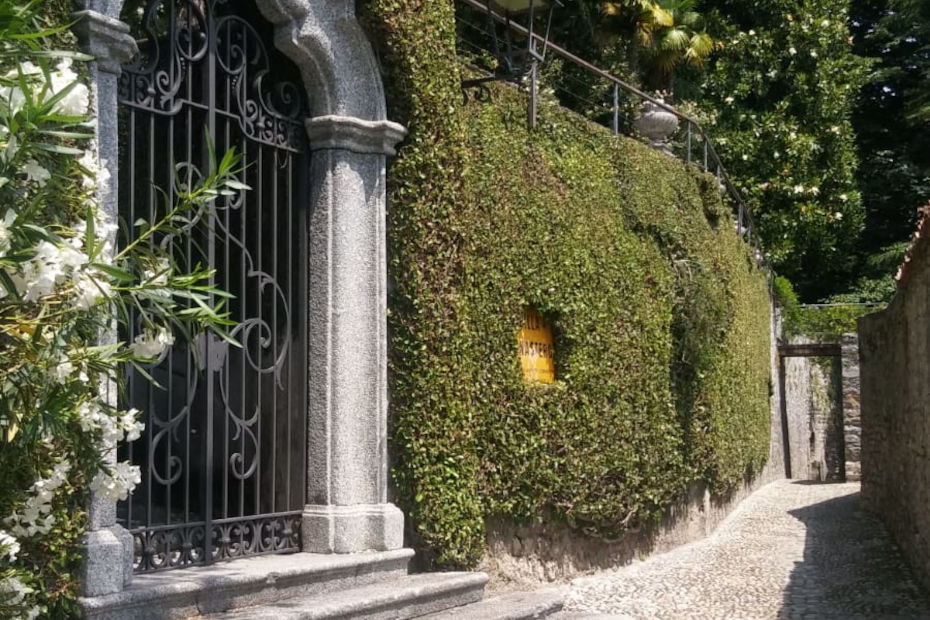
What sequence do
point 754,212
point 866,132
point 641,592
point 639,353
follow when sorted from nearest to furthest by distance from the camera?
1. point 641,592
2. point 639,353
3. point 754,212
4. point 866,132

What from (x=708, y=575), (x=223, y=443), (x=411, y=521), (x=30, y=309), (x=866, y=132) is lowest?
(x=708, y=575)

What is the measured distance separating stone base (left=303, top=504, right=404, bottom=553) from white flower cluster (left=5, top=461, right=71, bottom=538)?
251 cm

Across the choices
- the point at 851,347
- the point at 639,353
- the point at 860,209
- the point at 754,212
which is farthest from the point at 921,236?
the point at 860,209

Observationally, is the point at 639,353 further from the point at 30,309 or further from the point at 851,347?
the point at 851,347

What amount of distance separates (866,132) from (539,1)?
22799mm

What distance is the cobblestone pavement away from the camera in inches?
310

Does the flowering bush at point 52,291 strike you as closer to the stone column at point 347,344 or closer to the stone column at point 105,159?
the stone column at point 105,159

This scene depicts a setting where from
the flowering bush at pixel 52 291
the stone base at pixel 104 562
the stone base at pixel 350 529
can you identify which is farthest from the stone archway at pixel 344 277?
the flowering bush at pixel 52 291

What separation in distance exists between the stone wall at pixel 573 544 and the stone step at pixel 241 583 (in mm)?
1216

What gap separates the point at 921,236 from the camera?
25.4 feet

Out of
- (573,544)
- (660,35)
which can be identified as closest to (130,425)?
(573,544)

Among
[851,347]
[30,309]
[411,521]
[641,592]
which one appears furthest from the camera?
[851,347]

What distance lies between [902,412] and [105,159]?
815 cm

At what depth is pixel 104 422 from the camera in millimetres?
3678
